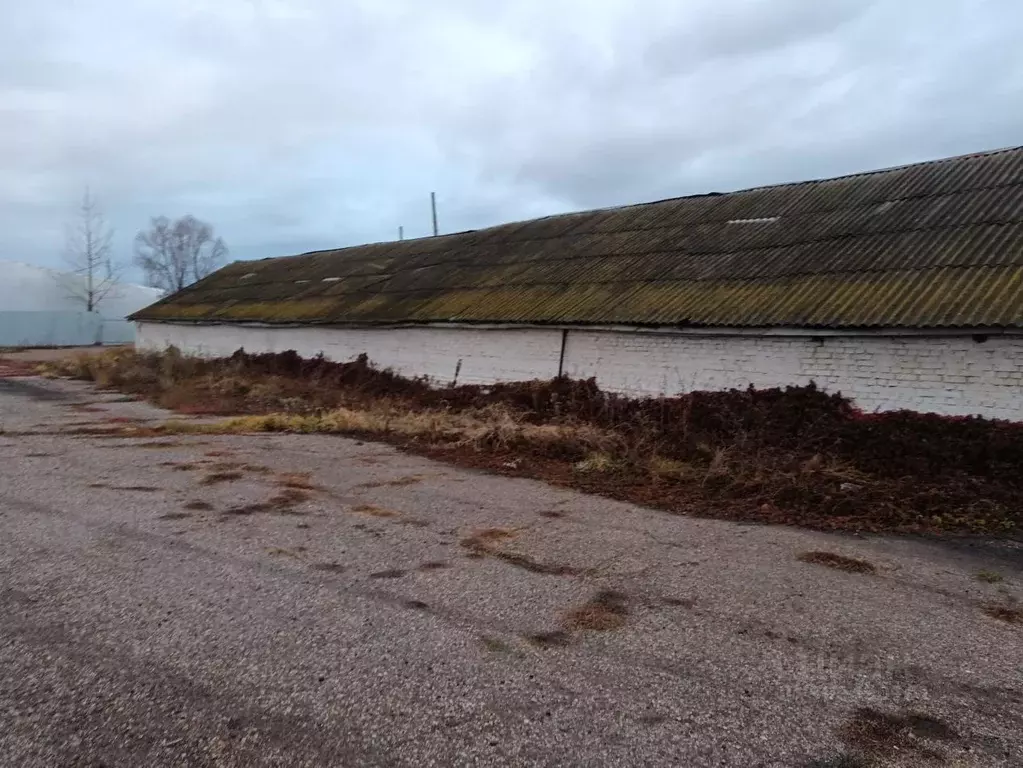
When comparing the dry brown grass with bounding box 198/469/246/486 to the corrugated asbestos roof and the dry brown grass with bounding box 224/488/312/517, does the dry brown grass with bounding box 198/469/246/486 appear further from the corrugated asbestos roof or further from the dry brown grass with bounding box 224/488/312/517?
the corrugated asbestos roof

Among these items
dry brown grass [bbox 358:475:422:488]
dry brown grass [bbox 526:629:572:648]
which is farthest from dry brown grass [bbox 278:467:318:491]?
dry brown grass [bbox 526:629:572:648]

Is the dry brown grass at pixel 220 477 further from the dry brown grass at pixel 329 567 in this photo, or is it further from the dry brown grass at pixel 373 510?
the dry brown grass at pixel 329 567

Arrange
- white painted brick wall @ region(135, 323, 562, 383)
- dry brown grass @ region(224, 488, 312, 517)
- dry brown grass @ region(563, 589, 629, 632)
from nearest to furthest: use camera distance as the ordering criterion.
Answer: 1. dry brown grass @ region(563, 589, 629, 632)
2. dry brown grass @ region(224, 488, 312, 517)
3. white painted brick wall @ region(135, 323, 562, 383)

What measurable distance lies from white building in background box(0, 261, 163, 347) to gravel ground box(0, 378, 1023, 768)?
51.3 metres

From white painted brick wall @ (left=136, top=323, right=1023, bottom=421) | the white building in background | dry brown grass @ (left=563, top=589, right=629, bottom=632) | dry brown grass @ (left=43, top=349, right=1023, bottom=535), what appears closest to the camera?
dry brown grass @ (left=563, top=589, right=629, bottom=632)

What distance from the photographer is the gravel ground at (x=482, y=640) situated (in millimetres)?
3248

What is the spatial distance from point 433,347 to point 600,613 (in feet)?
38.1

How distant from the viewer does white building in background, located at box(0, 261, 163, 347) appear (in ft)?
165

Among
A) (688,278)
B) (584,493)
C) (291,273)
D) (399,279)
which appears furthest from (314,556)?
(291,273)

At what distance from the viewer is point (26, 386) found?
69.7ft

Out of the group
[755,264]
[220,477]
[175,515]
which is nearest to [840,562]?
[175,515]

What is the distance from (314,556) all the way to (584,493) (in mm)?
3542

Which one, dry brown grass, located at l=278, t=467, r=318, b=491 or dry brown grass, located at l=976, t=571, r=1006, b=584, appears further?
dry brown grass, located at l=278, t=467, r=318, b=491

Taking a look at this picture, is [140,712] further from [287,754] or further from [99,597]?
[99,597]
